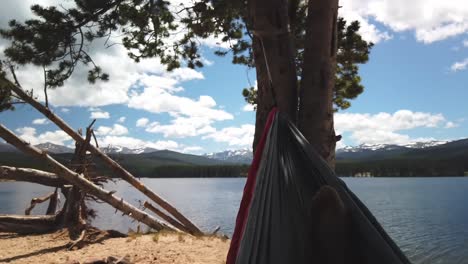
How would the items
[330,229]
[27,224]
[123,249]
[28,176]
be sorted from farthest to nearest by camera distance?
[27,224], [28,176], [123,249], [330,229]

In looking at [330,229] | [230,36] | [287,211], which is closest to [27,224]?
[230,36]

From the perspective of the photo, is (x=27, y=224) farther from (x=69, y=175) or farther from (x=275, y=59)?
(x=275, y=59)

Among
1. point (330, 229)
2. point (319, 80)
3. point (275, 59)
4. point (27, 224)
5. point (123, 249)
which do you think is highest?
point (275, 59)

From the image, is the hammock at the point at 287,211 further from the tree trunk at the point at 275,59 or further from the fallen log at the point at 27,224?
the fallen log at the point at 27,224

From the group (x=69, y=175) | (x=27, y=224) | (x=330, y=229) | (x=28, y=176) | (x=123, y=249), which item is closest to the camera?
(x=330, y=229)

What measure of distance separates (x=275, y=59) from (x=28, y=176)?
22.6ft

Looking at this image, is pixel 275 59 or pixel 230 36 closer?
pixel 275 59

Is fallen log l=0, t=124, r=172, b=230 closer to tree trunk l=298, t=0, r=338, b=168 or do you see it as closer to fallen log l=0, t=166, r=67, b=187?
fallen log l=0, t=166, r=67, b=187

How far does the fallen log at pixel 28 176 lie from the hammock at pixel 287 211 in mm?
6180

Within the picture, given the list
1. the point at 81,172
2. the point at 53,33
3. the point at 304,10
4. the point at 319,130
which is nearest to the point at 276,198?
the point at 319,130

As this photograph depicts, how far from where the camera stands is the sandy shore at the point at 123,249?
626 centimetres

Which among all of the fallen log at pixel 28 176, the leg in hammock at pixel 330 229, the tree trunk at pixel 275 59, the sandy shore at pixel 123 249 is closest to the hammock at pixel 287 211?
the leg in hammock at pixel 330 229

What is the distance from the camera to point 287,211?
2.41 m

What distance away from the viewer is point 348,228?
2.22 meters
